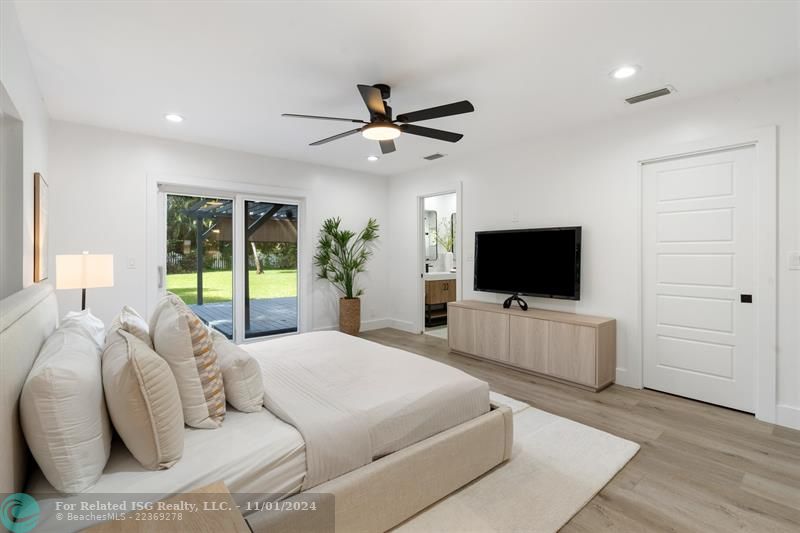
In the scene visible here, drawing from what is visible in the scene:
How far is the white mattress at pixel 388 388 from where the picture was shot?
1799 mm

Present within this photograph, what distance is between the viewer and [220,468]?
4.44 ft

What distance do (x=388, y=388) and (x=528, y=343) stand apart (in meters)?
2.42

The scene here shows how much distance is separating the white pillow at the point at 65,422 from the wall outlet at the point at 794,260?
4.26 meters

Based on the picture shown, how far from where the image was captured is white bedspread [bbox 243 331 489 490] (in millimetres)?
1604

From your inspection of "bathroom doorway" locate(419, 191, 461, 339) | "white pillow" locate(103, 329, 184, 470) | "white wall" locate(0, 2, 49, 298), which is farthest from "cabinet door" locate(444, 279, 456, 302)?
"white pillow" locate(103, 329, 184, 470)

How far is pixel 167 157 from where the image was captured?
14.4 ft

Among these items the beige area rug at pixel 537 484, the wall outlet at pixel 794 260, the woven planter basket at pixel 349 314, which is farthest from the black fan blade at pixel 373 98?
the woven planter basket at pixel 349 314

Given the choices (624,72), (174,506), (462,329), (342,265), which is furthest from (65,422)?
(342,265)

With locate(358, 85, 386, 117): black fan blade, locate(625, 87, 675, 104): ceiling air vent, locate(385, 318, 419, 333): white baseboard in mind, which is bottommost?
locate(385, 318, 419, 333): white baseboard

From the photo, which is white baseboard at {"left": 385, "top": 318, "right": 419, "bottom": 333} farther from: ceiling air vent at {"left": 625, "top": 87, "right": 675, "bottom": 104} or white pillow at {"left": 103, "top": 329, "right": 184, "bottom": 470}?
white pillow at {"left": 103, "top": 329, "right": 184, "bottom": 470}

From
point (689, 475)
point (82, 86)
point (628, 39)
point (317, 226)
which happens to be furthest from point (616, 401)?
point (82, 86)

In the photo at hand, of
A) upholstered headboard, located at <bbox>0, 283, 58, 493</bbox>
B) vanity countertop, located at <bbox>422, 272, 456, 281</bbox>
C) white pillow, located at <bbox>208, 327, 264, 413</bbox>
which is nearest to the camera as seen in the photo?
upholstered headboard, located at <bbox>0, 283, 58, 493</bbox>

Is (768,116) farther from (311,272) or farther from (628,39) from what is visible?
(311,272)

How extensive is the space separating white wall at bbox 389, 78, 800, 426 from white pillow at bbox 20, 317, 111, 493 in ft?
13.2
